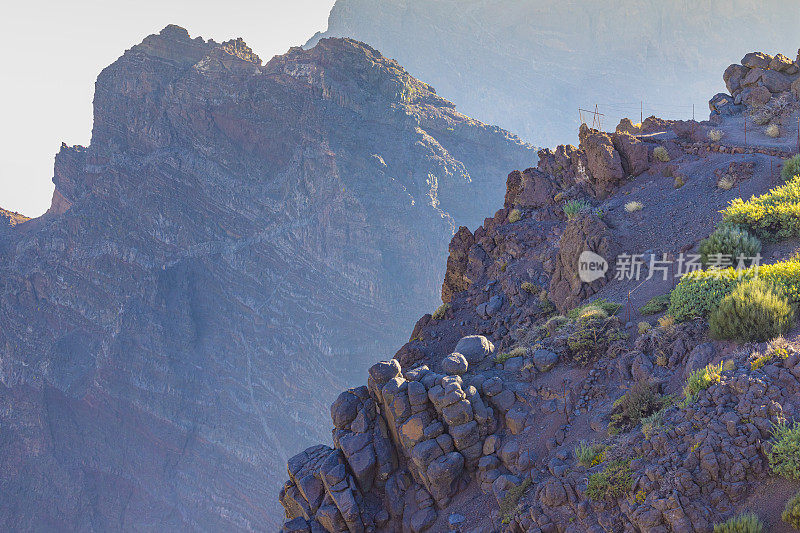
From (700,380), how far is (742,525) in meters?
2.51

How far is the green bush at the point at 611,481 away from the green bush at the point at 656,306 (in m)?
4.70

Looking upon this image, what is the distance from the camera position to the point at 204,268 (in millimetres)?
82500

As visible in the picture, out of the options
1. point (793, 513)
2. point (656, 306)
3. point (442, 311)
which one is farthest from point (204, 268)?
point (793, 513)

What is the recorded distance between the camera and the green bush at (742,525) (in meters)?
6.47

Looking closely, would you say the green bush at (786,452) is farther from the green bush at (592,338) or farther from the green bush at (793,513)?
the green bush at (592,338)

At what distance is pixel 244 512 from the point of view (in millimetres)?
65625

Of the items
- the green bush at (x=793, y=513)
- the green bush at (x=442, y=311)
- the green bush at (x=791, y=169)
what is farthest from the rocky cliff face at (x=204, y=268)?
the green bush at (x=793, y=513)

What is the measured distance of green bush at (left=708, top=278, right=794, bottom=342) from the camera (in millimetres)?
9367

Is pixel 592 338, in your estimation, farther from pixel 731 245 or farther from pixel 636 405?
pixel 731 245

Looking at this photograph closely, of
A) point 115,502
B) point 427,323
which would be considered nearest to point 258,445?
point 115,502

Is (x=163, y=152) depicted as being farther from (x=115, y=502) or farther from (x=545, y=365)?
(x=545, y=365)

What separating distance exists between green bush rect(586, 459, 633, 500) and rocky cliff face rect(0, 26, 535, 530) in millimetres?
66602

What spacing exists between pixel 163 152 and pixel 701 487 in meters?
86.2

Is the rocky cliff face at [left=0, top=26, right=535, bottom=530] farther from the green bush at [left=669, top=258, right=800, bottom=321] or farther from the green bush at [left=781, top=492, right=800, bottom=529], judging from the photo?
the green bush at [left=781, top=492, right=800, bottom=529]
